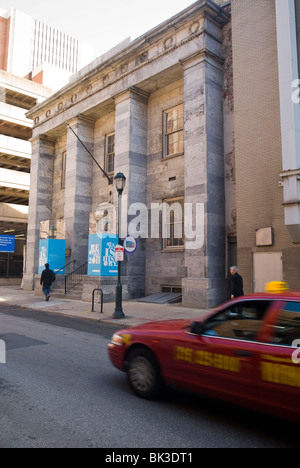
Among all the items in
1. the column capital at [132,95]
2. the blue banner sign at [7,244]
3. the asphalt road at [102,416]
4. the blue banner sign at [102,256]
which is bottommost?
the asphalt road at [102,416]

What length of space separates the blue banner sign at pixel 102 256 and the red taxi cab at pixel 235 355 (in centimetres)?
1122

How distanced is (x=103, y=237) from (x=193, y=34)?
991 cm

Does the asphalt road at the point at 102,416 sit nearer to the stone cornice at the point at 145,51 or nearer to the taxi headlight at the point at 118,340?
the taxi headlight at the point at 118,340

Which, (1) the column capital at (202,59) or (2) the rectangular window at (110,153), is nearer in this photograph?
(1) the column capital at (202,59)

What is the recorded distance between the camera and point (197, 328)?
4352 millimetres

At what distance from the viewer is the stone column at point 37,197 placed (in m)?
25.0

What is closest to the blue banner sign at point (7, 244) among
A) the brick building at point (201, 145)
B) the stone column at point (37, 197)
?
the stone column at point (37, 197)

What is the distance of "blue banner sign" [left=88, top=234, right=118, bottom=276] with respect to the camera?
16.0 metres

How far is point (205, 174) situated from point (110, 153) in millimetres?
8634

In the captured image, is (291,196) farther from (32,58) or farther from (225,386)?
(32,58)

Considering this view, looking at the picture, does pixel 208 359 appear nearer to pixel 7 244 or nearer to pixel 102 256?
pixel 102 256

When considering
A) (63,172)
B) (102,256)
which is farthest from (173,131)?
(63,172)

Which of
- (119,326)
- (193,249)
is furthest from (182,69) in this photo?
(119,326)

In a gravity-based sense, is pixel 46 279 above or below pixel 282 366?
above
